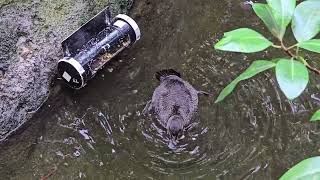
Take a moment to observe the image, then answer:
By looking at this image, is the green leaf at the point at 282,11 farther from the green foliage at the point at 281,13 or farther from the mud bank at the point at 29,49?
the mud bank at the point at 29,49

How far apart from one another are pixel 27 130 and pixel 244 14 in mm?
1758

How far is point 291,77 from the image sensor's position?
127 cm

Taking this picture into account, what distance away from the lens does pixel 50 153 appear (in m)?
3.07

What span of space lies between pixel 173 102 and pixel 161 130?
196 millimetres

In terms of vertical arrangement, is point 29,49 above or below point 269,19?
above

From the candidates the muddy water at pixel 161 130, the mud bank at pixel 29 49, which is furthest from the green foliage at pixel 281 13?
the mud bank at pixel 29 49

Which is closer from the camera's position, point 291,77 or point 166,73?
point 291,77

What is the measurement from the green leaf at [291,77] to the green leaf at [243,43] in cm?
7

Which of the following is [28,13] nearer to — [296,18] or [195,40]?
[195,40]

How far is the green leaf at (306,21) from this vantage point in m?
1.41

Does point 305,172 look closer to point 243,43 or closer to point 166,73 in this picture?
point 243,43

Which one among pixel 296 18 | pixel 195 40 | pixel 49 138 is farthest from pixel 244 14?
pixel 296 18

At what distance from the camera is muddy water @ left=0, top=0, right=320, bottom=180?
2969 mm

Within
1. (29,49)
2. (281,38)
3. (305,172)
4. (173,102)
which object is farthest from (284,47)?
(29,49)
